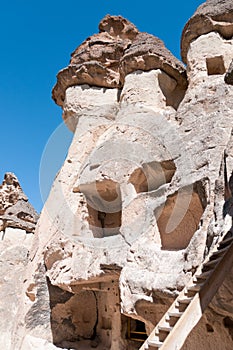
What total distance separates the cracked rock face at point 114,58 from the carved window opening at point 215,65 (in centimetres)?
146

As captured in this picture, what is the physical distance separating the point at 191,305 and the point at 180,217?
288 cm

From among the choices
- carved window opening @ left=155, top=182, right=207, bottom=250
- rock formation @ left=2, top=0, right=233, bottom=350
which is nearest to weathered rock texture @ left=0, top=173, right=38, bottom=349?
rock formation @ left=2, top=0, right=233, bottom=350

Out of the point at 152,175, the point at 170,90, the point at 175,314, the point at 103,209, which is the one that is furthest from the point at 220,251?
the point at 170,90

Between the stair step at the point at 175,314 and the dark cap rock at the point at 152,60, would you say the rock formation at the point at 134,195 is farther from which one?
the stair step at the point at 175,314

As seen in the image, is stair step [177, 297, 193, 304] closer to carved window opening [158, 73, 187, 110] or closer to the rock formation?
the rock formation

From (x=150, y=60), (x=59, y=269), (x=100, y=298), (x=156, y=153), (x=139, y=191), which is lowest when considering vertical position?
(x=100, y=298)

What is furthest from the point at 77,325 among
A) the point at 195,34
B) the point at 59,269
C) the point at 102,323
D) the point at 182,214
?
the point at 195,34

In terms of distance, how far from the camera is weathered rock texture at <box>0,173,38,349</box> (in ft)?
25.6

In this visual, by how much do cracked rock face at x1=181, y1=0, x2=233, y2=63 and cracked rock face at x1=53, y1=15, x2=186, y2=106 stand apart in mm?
949

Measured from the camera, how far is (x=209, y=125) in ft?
17.8

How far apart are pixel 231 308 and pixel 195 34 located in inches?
256

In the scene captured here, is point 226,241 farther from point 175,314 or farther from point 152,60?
point 152,60

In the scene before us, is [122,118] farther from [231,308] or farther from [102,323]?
[231,308]

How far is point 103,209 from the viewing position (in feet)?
25.2
